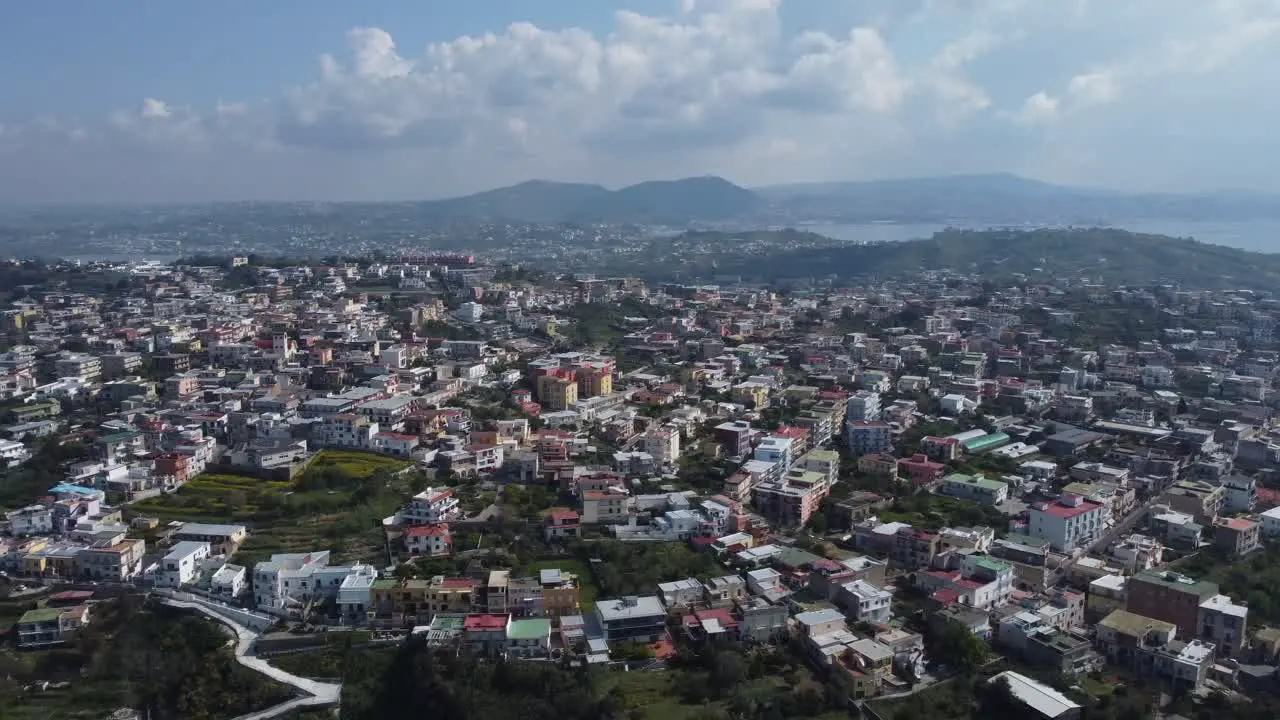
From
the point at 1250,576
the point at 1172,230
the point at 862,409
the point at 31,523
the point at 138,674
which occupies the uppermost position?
the point at 1172,230

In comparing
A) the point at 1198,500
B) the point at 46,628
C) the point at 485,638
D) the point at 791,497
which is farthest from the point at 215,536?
the point at 1198,500

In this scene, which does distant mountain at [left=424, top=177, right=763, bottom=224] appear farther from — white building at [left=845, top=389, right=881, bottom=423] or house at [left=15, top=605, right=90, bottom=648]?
house at [left=15, top=605, right=90, bottom=648]

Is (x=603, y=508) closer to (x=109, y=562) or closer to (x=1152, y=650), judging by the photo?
(x=109, y=562)

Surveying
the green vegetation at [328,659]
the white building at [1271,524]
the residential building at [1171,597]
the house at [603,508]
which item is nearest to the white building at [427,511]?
the house at [603,508]

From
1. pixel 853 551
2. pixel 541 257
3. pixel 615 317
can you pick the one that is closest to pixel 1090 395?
pixel 853 551

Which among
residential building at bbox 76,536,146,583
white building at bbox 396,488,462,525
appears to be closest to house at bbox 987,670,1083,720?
white building at bbox 396,488,462,525

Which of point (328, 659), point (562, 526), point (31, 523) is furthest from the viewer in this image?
point (562, 526)
